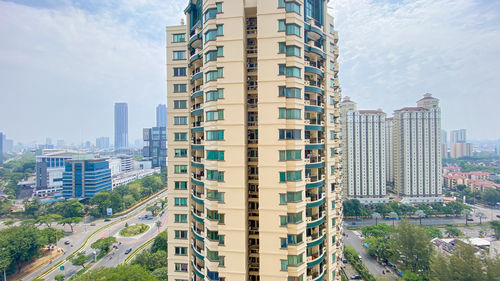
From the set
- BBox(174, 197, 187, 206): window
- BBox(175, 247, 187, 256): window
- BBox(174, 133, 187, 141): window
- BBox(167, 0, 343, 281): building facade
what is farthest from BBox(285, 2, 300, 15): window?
BBox(175, 247, 187, 256): window

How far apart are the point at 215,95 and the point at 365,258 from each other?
44.8 meters

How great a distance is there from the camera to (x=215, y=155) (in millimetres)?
13422

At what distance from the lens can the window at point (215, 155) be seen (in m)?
13.2

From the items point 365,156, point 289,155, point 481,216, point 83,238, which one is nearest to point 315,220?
point 289,155

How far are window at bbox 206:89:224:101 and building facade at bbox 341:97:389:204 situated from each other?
67082 mm

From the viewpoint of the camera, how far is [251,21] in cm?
1491

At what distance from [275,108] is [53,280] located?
43430 millimetres

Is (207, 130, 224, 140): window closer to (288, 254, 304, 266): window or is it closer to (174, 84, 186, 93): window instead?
(174, 84, 186, 93): window

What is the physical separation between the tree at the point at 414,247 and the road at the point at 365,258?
12.0ft

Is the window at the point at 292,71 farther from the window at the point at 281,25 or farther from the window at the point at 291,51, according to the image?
the window at the point at 281,25

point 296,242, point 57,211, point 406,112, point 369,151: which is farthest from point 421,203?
point 57,211

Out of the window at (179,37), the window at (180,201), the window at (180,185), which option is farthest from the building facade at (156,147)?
the window at (180,201)

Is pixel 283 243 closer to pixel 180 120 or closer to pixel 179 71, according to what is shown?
pixel 180 120

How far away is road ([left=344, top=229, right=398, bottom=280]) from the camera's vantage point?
117ft
